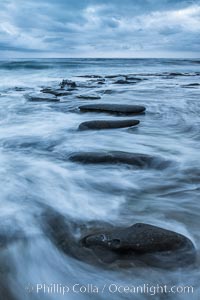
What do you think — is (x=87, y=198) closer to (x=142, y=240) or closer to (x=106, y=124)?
(x=142, y=240)

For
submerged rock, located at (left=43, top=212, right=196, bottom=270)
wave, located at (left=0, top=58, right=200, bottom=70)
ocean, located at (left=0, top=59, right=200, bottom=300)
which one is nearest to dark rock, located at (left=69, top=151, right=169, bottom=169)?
ocean, located at (left=0, top=59, right=200, bottom=300)

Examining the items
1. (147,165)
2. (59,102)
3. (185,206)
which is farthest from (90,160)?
(59,102)

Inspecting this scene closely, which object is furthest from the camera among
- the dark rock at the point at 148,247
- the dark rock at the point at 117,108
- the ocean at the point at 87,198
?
the dark rock at the point at 117,108

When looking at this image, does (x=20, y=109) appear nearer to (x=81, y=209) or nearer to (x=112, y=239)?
(x=81, y=209)

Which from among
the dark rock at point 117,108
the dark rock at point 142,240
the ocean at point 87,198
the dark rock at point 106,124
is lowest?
the ocean at point 87,198

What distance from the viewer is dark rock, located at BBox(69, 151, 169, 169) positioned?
4.25 metres

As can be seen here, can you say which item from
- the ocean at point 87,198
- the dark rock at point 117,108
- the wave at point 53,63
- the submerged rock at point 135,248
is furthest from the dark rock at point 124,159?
the wave at point 53,63

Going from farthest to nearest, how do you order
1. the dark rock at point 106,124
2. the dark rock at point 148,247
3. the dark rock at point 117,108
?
the dark rock at point 117,108 → the dark rock at point 106,124 → the dark rock at point 148,247

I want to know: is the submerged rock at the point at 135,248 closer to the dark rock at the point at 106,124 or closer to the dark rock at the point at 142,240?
the dark rock at the point at 142,240

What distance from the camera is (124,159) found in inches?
168

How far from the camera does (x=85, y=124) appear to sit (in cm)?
652

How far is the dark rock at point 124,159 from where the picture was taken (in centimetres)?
425

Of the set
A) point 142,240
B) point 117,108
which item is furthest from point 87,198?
point 117,108

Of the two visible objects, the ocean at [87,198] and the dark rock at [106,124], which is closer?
the ocean at [87,198]
